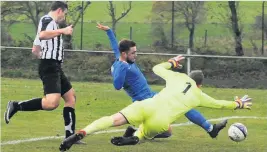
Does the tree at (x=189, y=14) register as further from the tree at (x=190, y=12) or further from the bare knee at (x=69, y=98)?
the bare knee at (x=69, y=98)

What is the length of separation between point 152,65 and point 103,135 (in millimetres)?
12192

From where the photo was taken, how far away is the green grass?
9469mm

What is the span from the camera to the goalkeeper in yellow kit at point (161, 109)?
26.2 feet

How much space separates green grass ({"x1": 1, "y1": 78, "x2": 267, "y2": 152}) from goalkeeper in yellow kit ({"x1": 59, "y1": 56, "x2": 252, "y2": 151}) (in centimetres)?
107

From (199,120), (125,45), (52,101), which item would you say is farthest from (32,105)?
(199,120)

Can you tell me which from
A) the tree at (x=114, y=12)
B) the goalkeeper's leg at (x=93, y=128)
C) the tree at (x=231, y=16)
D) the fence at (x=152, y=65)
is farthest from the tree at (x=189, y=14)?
the goalkeeper's leg at (x=93, y=128)

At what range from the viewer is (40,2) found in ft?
96.3

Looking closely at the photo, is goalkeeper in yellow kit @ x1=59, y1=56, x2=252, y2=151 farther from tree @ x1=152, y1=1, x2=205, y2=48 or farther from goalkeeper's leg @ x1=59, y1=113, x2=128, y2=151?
tree @ x1=152, y1=1, x2=205, y2=48

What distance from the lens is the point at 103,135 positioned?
1069 centimetres

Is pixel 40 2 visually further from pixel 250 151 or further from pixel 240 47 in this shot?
pixel 250 151

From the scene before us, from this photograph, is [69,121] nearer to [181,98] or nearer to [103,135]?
[103,135]

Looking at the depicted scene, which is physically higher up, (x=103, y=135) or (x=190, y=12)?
(x=190, y=12)

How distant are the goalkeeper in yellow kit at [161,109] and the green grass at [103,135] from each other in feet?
3.50

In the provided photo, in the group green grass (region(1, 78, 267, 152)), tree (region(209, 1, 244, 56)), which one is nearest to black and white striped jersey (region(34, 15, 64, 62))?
green grass (region(1, 78, 267, 152))
